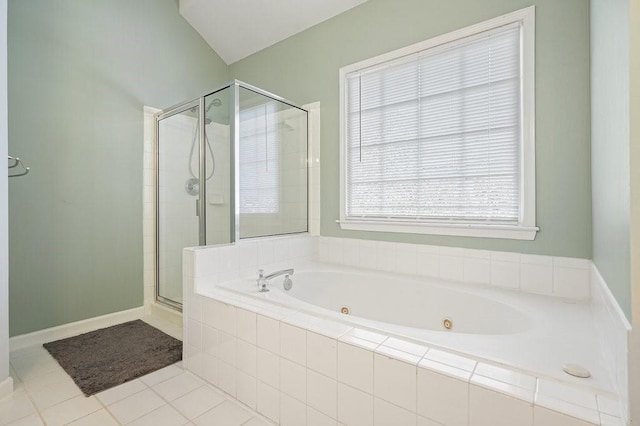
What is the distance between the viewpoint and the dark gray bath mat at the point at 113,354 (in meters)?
1.71

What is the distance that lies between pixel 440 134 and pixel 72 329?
3.02 m

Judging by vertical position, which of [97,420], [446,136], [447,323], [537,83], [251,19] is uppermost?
[251,19]

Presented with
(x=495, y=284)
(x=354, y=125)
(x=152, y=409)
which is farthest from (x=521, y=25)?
(x=152, y=409)

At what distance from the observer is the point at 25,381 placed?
1674mm

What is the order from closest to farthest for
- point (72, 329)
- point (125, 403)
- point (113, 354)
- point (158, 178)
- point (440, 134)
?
1. point (125, 403)
2. point (113, 354)
3. point (440, 134)
4. point (72, 329)
5. point (158, 178)

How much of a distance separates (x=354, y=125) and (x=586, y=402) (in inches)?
84.1

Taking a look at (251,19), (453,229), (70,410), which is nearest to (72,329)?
(70,410)

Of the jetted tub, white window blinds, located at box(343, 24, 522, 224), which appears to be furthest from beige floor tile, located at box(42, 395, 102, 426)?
white window blinds, located at box(343, 24, 522, 224)

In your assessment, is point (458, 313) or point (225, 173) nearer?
point (458, 313)

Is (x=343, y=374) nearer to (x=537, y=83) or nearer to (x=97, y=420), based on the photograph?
(x=97, y=420)

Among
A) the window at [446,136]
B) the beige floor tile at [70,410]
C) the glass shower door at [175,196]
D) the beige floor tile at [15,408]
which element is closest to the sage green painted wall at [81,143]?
the glass shower door at [175,196]

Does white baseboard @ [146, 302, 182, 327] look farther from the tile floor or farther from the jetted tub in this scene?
the jetted tub

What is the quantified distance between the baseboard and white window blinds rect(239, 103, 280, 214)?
4.81 ft

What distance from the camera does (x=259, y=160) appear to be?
92.0 inches
